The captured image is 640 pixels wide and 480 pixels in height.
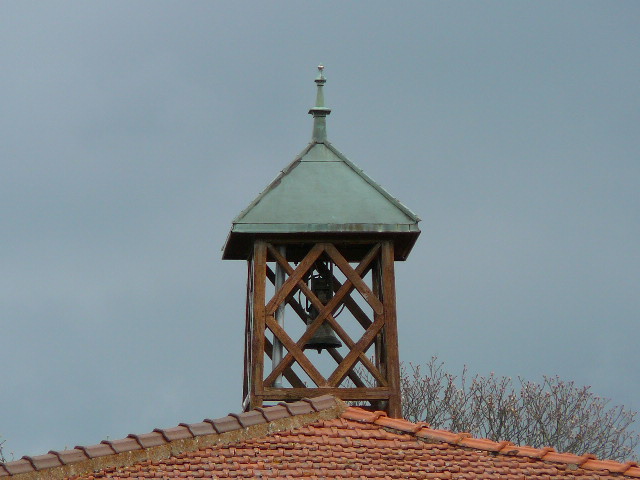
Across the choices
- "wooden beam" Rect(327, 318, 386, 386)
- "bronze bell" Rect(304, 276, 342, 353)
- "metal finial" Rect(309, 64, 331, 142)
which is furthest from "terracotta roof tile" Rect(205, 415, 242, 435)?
"metal finial" Rect(309, 64, 331, 142)

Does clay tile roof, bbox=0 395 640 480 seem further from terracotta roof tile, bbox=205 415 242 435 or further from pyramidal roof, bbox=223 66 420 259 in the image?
pyramidal roof, bbox=223 66 420 259

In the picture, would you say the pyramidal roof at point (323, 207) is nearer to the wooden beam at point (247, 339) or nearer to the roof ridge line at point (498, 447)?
the wooden beam at point (247, 339)

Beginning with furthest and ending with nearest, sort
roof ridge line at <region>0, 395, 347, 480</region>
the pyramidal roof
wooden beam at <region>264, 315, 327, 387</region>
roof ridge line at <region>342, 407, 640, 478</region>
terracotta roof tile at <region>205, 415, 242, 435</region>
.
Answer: the pyramidal roof, wooden beam at <region>264, 315, 327, 387</region>, terracotta roof tile at <region>205, 415, 242, 435</region>, roof ridge line at <region>342, 407, 640, 478</region>, roof ridge line at <region>0, 395, 347, 480</region>

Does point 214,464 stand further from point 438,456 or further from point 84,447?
point 438,456

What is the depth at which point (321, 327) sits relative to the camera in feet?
48.3

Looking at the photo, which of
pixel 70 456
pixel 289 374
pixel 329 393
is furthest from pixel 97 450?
pixel 289 374

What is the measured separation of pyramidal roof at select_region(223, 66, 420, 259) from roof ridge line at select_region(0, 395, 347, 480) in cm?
240

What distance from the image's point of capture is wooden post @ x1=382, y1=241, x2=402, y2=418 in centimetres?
1411

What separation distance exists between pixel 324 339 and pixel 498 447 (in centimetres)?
314

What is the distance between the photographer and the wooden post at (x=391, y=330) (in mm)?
14109

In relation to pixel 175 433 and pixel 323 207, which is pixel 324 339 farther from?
pixel 175 433

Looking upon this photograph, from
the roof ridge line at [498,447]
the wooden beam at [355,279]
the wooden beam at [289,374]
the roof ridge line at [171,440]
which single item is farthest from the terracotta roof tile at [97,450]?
the wooden beam at [355,279]

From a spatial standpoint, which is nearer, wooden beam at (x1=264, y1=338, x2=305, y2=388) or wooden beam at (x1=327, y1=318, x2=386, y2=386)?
wooden beam at (x1=327, y1=318, x2=386, y2=386)

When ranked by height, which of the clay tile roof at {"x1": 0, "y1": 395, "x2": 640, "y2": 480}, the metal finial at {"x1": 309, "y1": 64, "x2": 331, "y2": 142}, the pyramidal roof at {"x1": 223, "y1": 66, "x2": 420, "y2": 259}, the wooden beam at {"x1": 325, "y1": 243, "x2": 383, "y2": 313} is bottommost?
the clay tile roof at {"x1": 0, "y1": 395, "x2": 640, "y2": 480}
